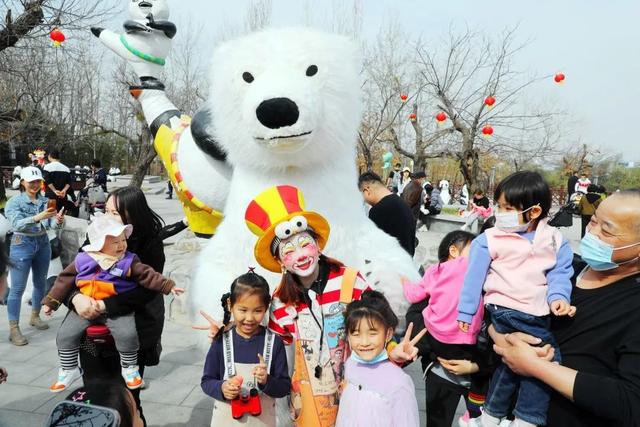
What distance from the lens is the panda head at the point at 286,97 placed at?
2074 millimetres

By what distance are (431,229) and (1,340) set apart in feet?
26.6

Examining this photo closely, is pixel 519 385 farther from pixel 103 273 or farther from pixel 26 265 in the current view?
pixel 26 265

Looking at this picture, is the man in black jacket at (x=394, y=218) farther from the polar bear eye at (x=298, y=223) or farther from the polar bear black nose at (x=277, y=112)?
the polar bear eye at (x=298, y=223)

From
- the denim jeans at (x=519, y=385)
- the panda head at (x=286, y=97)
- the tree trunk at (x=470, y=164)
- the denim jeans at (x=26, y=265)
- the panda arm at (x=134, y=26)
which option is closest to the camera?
the denim jeans at (x=519, y=385)

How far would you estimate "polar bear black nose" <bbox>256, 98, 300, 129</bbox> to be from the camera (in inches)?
79.4

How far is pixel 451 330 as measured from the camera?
183cm

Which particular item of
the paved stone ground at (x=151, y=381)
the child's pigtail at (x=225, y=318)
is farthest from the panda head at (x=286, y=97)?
the paved stone ground at (x=151, y=381)

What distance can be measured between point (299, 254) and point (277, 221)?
→ 0.52 ft

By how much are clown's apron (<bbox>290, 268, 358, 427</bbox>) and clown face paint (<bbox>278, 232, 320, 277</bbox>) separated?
13cm

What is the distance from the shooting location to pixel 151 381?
303 cm

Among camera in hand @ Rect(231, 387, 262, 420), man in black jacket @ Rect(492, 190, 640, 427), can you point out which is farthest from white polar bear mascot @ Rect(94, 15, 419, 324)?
man in black jacket @ Rect(492, 190, 640, 427)

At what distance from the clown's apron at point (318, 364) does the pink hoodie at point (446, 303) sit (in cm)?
41

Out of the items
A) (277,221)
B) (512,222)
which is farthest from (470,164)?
(277,221)

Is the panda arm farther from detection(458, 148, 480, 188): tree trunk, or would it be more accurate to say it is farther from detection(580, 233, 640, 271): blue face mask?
detection(458, 148, 480, 188): tree trunk
